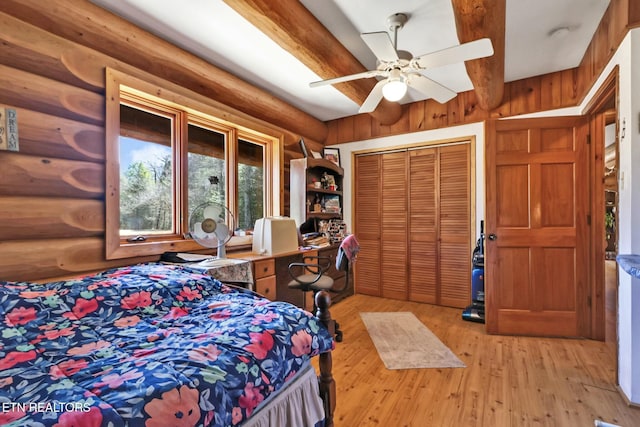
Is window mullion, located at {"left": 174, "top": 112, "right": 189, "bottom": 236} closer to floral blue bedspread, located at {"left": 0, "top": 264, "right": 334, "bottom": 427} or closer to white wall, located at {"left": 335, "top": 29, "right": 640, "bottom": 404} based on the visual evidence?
floral blue bedspread, located at {"left": 0, "top": 264, "right": 334, "bottom": 427}

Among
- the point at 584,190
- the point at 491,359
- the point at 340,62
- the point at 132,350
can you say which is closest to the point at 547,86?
the point at 584,190

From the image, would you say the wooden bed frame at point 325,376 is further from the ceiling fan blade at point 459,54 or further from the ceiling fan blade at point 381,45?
the ceiling fan blade at point 459,54

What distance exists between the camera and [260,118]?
3299 millimetres

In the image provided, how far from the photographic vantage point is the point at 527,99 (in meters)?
3.21

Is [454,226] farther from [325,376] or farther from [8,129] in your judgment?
[8,129]

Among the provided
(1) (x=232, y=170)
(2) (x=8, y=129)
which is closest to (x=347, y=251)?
(1) (x=232, y=170)

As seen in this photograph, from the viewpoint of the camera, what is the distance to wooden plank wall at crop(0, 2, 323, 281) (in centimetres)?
156

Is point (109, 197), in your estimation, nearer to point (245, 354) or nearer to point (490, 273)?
point (245, 354)

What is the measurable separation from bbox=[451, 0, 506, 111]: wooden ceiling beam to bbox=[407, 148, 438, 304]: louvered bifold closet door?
1.28 m

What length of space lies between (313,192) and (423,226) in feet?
4.93

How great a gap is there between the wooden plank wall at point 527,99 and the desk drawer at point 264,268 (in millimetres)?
2390

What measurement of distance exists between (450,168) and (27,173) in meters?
3.81

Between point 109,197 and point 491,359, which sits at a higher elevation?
point 109,197

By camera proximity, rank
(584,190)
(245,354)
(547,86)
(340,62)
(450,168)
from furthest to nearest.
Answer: (450,168) < (547,86) < (584,190) < (340,62) < (245,354)
